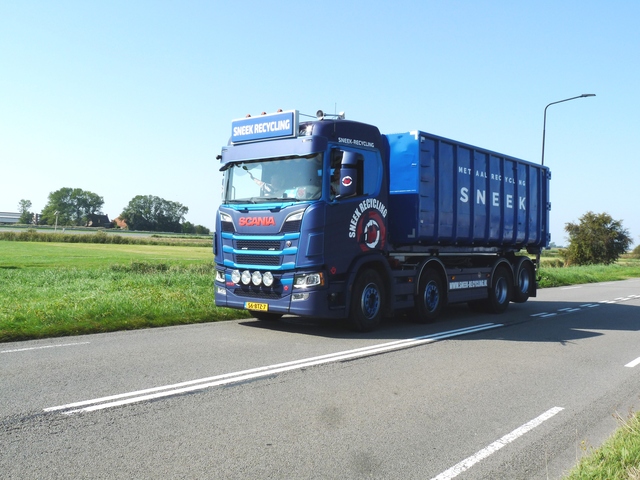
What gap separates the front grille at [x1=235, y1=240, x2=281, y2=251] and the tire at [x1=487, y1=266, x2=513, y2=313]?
650 centimetres

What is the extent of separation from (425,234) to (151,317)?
5.18 m

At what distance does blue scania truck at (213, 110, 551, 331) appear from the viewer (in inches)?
376

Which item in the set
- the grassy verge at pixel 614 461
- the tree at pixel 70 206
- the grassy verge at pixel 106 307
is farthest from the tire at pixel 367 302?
the tree at pixel 70 206

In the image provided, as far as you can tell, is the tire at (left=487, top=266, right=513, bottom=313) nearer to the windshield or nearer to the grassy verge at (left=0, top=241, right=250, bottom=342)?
the grassy verge at (left=0, top=241, right=250, bottom=342)

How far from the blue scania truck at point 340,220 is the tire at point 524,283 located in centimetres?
299

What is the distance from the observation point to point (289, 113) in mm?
9914

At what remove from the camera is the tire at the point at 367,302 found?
10.1m

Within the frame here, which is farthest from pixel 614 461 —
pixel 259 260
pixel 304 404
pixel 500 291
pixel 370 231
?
pixel 500 291

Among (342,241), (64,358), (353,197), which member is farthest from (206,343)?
(353,197)

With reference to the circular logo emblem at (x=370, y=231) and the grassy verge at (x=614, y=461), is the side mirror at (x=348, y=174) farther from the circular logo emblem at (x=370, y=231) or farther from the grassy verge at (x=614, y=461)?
the grassy verge at (x=614, y=461)

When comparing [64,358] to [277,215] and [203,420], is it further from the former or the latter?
[277,215]

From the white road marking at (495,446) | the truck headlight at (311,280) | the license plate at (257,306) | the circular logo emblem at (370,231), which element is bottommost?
the white road marking at (495,446)

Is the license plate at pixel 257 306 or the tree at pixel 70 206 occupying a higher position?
the tree at pixel 70 206

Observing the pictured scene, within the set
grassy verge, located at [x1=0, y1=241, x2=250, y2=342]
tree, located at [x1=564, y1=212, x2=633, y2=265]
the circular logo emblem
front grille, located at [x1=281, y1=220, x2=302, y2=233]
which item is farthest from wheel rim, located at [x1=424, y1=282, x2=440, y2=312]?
tree, located at [x1=564, y1=212, x2=633, y2=265]
